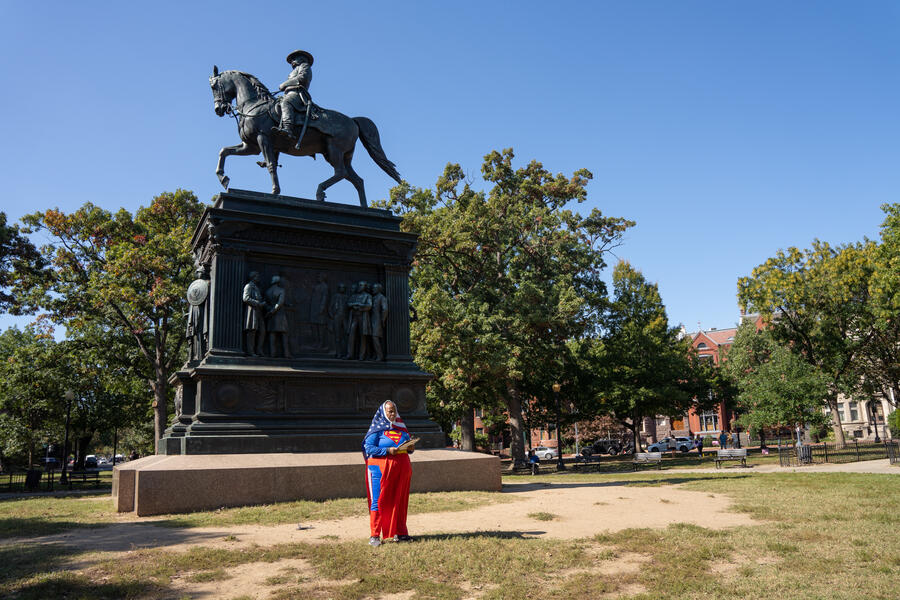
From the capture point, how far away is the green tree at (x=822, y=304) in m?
41.5

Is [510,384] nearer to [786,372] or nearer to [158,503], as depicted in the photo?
[786,372]

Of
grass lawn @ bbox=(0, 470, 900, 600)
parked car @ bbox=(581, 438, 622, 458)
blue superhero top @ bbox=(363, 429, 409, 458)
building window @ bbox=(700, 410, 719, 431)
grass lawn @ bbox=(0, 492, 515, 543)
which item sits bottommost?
parked car @ bbox=(581, 438, 622, 458)

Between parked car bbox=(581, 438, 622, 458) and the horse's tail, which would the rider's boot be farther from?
parked car bbox=(581, 438, 622, 458)

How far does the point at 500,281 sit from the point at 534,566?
27.8 m

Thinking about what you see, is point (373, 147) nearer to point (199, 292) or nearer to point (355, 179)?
point (355, 179)

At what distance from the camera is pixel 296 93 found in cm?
1709

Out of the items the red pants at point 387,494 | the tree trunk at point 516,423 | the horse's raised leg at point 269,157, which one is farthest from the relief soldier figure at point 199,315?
the tree trunk at point 516,423

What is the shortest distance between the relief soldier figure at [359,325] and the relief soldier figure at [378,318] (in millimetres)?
129

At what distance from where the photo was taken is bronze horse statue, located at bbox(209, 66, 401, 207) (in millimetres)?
16750

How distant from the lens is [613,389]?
4119cm

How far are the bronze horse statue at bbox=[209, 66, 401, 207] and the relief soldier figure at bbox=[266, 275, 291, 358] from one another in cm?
301

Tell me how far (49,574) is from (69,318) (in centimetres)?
2735

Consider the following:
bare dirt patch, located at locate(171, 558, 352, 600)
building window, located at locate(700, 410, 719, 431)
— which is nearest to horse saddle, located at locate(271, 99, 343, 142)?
bare dirt patch, located at locate(171, 558, 352, 600)

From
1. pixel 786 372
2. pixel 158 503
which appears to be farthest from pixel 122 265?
pixel 786 372
